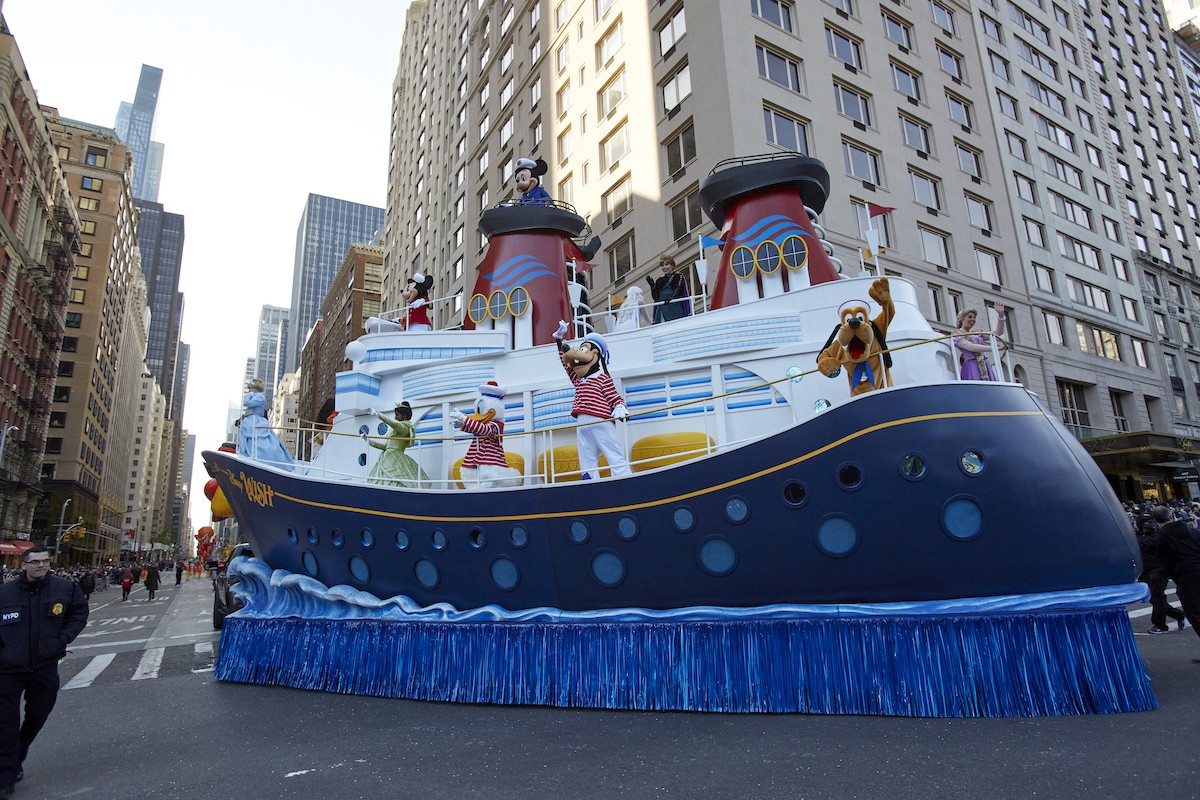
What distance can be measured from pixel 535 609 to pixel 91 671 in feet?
29.6

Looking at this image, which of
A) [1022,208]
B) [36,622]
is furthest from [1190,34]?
[36,622]

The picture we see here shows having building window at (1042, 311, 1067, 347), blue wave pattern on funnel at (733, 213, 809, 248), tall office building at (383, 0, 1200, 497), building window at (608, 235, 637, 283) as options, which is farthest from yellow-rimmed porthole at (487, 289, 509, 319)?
building window at (1042, 311, 1067, 347)

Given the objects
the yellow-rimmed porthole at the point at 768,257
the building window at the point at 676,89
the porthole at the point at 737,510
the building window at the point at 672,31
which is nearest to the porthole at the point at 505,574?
the porthole at the point at 737,510

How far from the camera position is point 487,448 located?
7.64 m

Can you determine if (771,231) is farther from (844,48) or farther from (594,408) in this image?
(844,48)

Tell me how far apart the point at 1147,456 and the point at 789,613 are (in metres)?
29.9

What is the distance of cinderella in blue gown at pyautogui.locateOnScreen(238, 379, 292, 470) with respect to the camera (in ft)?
30.5

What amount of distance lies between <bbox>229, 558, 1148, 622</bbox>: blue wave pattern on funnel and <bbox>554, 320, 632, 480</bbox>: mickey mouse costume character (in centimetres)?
144

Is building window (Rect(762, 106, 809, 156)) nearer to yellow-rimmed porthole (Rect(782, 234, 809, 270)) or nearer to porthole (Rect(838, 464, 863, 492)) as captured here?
yellow-rimmed porthole (Rect(782, 234, 809, 270))

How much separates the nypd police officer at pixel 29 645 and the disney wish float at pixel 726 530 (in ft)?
9.41

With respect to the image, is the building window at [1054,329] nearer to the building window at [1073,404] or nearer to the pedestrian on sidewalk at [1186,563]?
the building window at [1073,404]

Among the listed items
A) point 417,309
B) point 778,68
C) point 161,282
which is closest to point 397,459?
point 417,309

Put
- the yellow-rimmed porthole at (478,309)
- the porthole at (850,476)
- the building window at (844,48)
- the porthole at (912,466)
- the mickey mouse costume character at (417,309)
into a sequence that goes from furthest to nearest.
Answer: the building window at (844,48) < the mickey mouse costume character at (417,309) < the yellow-rimmed porthole at (478,309) < the porthole at (850,476) < the porthole at (912,466)

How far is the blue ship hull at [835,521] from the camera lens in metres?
5.36
